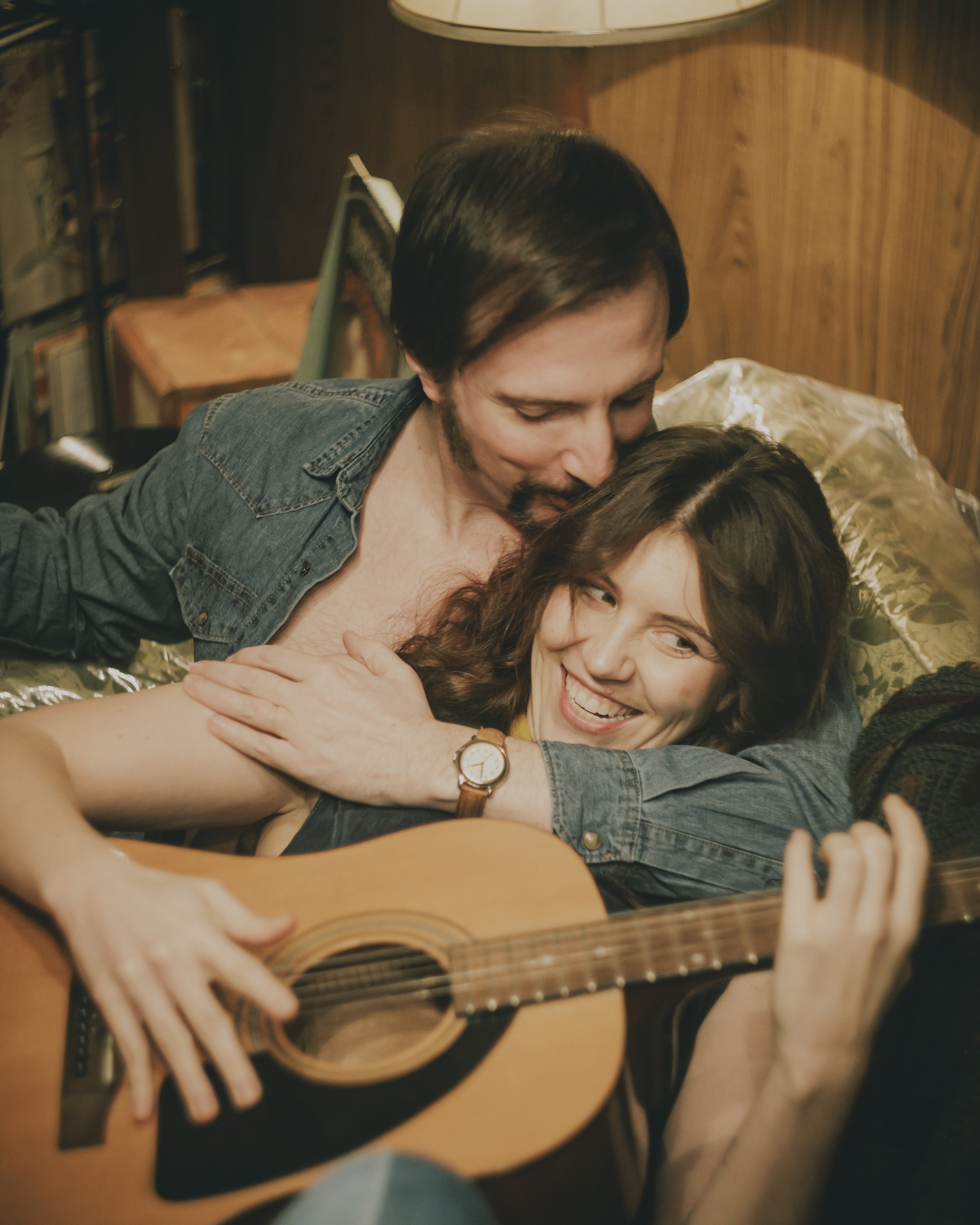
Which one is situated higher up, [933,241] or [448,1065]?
[933,241]

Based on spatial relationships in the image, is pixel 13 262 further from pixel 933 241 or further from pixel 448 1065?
pixel 448 1065

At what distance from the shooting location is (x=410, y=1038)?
103 cm

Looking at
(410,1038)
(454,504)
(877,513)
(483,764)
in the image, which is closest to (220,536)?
(454,504)

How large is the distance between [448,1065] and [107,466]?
1353 millimetres

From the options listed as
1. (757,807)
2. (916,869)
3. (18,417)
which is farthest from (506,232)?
(18,417)

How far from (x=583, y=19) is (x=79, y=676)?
1.31m

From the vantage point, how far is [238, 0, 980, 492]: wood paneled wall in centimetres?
221

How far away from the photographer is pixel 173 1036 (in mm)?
892

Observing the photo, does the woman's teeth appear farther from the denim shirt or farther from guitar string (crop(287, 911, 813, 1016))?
guitar string (crop(287, 911, 813, 1016))

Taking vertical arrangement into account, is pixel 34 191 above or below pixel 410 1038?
above

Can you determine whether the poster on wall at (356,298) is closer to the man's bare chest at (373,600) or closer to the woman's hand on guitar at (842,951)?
the man's bare chest at (373,600)

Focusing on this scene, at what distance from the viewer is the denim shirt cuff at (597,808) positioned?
1.23 m

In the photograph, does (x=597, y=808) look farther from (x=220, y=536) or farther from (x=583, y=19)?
(x=583, y=19)

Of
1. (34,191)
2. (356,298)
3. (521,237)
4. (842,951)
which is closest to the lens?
(842,951)
